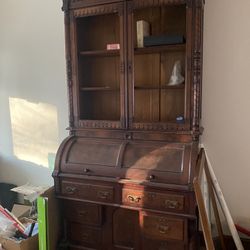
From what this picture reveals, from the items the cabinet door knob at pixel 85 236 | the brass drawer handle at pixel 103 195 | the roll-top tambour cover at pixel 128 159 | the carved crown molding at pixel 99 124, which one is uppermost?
the carved crown molding at pixel 99 124

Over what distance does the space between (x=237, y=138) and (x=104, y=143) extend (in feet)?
3.62

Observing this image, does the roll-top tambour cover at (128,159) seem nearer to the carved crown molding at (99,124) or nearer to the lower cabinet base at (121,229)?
the carved crown molding at (99,124)

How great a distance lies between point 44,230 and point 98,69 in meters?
1.38

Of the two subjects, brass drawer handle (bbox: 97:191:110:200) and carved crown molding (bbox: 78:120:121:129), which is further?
carved crown molding (bbox: 78:120:121:129)

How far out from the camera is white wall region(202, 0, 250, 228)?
2.09 metres

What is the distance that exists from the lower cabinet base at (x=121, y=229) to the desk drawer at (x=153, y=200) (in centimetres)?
7

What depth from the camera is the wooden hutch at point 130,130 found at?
181cm

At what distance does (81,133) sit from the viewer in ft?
7.25

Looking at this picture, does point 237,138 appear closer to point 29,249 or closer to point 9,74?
point 29,249

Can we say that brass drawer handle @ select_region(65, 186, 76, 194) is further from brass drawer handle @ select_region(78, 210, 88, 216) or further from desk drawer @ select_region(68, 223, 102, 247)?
desk drawer @ select_region(68, 223, 102, 247)

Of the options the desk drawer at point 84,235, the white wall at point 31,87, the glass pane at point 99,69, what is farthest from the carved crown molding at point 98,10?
the desk drawer at point 84,235

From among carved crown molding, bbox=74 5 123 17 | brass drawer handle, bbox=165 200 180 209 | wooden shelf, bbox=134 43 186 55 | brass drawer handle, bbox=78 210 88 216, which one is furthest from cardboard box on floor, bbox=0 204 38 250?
carved crown molding, bbox=74 5 123 17

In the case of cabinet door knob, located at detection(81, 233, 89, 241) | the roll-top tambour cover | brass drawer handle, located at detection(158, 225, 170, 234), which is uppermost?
the roll-top tambour cover

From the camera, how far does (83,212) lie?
208 centimetres
